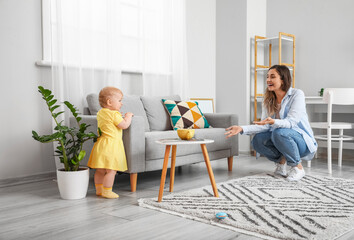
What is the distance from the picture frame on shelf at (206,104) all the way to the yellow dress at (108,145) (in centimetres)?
209

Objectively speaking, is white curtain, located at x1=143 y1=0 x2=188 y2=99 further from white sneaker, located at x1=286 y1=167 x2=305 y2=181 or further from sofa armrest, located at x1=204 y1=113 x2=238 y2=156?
white sneaker, located at x1=286 y1=167 x2=305 y2=181

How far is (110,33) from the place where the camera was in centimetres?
350

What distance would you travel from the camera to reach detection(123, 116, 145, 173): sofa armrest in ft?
8.57

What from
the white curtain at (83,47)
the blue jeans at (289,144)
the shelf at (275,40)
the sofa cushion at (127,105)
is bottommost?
the blue jeans at (289,144)

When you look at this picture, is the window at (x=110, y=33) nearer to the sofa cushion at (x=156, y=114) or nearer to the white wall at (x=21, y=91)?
the white wall at (x=21, y=91)

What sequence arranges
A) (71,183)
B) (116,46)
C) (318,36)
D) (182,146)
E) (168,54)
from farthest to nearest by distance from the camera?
(318,36), (168,54), (116,46), (182,146), (71,183)

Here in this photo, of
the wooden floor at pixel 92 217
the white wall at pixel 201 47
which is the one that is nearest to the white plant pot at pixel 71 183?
the wooden floor at pixel 92 217

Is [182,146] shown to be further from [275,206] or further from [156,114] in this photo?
[275,206]

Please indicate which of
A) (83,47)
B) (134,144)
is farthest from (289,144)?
(83,47)

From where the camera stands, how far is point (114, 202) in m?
2.37

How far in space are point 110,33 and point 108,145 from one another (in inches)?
55.2

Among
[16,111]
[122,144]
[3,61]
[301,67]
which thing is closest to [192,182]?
[122,144]

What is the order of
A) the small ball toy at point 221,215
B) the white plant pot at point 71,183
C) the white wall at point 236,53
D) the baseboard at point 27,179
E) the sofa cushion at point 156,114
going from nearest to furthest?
the small ball toy at point 221,215 → the white plant pot at point 71,183 → the baseboard at point 27,179 → the sofa cushion at point 156,114 → the white wall at point 236,53

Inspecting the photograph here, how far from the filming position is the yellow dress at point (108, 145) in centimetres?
248
